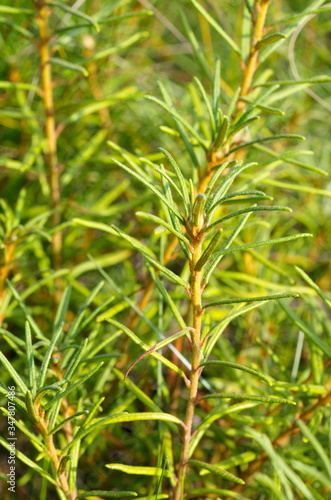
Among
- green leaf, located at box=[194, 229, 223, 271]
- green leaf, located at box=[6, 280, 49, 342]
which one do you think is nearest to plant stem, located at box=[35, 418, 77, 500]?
green leaf, located at box=[6, 280, 49, 342]

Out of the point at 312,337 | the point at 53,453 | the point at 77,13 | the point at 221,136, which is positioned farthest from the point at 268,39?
the point at 53,453

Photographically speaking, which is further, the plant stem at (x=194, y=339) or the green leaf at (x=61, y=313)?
the green leaf at (x=61, y=313)

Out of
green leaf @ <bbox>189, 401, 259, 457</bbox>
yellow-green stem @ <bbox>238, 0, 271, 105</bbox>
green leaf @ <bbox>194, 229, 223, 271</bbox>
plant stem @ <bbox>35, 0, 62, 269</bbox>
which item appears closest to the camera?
green leaf @ <bbox>194, 229, 223, 271</bbox>

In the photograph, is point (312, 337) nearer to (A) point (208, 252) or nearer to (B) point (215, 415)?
(B) point (215, 415)

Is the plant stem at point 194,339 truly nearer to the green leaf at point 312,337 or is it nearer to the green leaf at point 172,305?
the green leaf at point 172,305

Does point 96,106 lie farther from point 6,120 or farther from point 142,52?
point 142,52

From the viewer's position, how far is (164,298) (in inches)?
25.1

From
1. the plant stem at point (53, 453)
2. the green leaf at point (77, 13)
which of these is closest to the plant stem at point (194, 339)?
the plant stem at point (53, 453)

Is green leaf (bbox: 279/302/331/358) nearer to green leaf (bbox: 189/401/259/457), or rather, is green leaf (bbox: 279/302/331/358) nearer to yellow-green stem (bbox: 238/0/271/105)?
green leaf (bbox: 189/401/259/457)

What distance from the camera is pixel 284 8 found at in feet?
6.28

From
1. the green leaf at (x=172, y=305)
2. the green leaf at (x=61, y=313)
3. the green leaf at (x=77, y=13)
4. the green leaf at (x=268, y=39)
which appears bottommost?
the green leaf at (x=61, y=313)

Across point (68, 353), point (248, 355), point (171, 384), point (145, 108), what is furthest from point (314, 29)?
point (68, 353)

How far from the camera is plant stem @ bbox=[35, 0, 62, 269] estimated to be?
92 centimetres

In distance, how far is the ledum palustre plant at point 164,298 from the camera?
1.84ft
